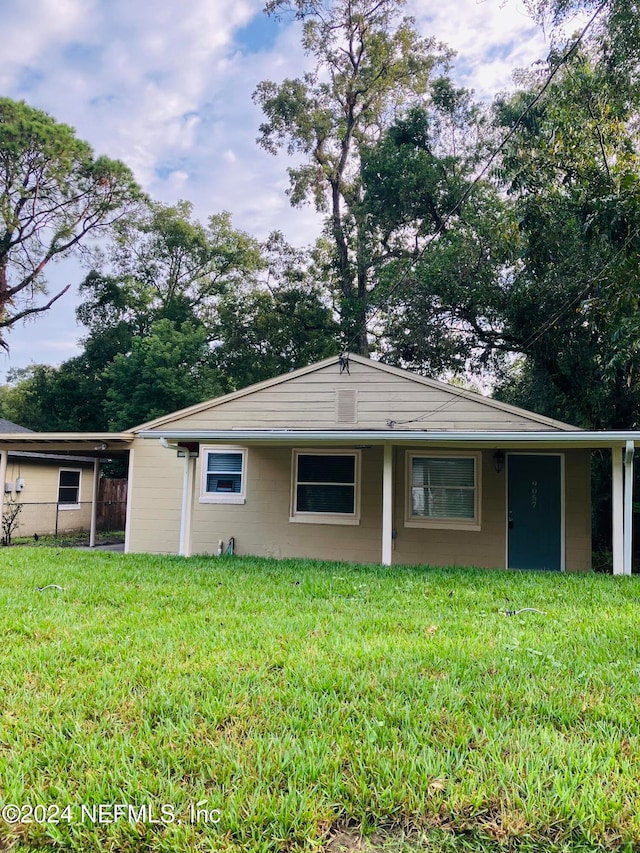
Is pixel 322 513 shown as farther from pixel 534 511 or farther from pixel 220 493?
pixel 534 511

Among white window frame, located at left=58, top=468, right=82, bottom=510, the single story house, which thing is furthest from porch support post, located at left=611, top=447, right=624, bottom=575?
white window frame, located at left=58, top=468, right=82, bottom=510

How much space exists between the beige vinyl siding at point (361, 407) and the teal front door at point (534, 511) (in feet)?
2.37

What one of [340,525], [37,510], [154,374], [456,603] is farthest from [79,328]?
[456,603]

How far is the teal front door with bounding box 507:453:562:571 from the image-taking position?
935cm

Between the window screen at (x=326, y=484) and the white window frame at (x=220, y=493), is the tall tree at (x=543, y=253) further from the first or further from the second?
the white window frame at (x=220, y=493)

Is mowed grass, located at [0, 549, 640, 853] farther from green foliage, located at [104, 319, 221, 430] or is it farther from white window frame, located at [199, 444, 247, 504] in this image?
green foliage, located at [104, 319, 221, 430]

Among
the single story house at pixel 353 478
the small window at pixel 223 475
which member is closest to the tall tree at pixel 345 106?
the single story house at pixel 353 478

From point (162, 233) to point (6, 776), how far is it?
2728 centimetres

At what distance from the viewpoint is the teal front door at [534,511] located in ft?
30.7

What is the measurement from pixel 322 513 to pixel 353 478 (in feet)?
2.84

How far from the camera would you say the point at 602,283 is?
10094 mm

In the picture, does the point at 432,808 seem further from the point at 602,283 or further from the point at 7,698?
the point at 602,283

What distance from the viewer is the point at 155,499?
→ 425 inches

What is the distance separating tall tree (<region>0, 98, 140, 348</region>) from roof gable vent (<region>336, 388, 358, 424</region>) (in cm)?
1948
